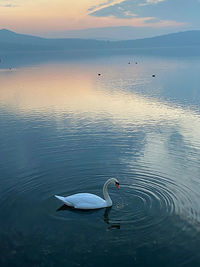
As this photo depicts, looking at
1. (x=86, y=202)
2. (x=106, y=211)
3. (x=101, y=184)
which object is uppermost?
(x=86, y=202)

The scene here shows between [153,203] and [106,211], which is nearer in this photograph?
[106,211]

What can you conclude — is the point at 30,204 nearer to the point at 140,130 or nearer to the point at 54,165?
the point at 54,165

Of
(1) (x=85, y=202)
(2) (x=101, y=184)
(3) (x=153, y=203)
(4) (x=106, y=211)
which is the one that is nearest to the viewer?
(1) (x=85, y=202)

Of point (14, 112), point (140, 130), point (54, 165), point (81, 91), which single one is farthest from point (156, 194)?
point (81, 91)

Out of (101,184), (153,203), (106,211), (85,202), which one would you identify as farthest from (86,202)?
(153,203)

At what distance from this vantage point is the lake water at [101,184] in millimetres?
15250

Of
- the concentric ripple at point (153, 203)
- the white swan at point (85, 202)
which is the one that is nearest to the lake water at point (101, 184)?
the concentric ripple at point (153, 203)

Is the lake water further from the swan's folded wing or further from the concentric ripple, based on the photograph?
the swan's folded wing

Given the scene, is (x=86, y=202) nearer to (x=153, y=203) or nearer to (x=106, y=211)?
(x=106, y=211)

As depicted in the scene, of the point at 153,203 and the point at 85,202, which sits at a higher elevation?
the point at 85,202

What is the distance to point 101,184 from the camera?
21641 mm

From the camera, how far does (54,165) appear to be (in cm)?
2508

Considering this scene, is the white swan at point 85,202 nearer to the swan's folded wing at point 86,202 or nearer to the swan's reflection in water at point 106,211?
the swan's folded wing at point 86,202

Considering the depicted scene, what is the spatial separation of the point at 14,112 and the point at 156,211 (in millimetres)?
30945
